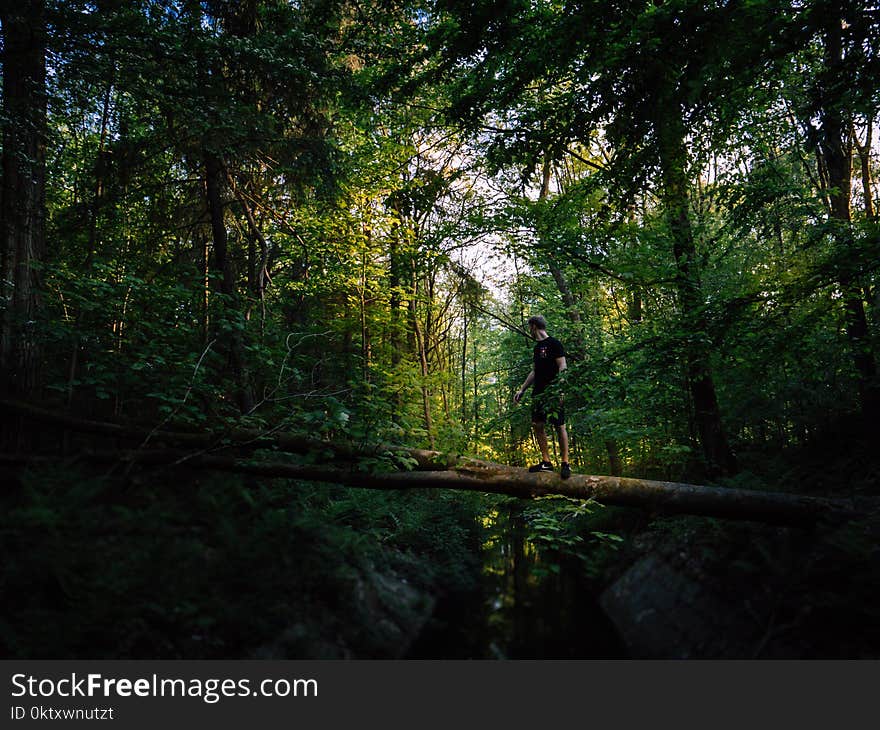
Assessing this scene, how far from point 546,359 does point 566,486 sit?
1.95 meters

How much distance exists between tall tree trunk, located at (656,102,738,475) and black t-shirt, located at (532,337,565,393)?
1.81 metres

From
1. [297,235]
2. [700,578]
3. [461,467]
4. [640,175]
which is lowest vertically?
[700,578]

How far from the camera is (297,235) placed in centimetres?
932

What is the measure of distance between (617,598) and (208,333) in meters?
7.83

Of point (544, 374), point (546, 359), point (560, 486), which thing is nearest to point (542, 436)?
point (560, 486)

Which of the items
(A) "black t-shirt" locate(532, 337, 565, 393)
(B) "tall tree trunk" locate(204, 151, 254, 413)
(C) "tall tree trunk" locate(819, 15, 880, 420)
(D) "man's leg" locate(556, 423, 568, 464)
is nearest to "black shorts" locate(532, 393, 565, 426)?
(D) "man's leg" locate(556, 423, 568, 464)

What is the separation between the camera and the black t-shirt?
654cm

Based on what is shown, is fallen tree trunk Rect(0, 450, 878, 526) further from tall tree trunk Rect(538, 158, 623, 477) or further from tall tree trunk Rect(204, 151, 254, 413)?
tall tree trunk Rect(538, 158, 623, 477)

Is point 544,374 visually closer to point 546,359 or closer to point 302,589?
point 546,359

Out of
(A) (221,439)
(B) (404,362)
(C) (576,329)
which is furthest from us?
(C) (576,329)

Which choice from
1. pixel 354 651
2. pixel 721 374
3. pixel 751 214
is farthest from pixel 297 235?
pixel 721 374

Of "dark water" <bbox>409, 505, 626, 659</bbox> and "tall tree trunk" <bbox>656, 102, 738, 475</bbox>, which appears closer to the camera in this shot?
"dark water" <bbox>409, 505, 626, 659</bbox>

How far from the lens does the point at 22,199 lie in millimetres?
6277

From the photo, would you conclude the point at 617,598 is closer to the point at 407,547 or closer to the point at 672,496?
the point at 672,496
